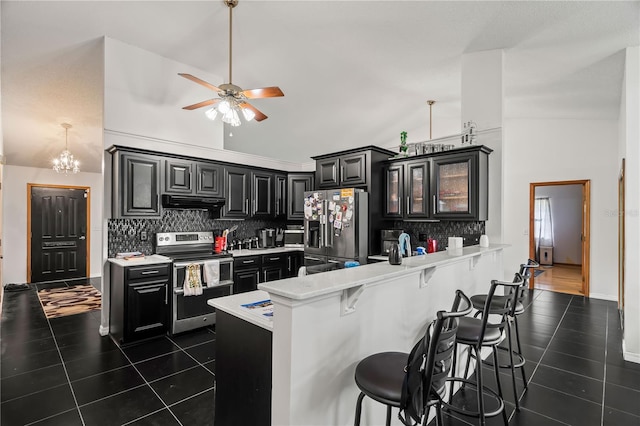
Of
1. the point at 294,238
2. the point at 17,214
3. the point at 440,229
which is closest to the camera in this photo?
the point at 440,229

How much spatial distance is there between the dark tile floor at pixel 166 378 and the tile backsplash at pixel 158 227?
1.09m

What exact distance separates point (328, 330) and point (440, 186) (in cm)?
295

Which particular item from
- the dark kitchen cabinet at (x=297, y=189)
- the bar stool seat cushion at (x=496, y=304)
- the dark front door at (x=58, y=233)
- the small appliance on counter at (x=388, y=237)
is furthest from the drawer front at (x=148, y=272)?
the dark front door at (x=58, y=233)

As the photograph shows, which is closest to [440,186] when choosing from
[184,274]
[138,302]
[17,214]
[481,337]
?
[481,337]

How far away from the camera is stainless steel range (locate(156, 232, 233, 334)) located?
3.66 meters

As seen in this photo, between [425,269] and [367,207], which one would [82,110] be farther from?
[425,269]

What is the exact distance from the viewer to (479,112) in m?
3.78

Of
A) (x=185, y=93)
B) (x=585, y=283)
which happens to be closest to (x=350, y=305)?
(x=185, y=93)

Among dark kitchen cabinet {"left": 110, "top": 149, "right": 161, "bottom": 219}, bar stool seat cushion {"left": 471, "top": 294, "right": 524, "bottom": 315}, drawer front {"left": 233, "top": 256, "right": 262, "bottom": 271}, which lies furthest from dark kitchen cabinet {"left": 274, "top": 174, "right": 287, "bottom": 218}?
bar stool seat cushion {"left": 471, "top": 294, "right": 524, "bottom": 315}

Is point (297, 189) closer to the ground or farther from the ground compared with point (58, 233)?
farther from the ground

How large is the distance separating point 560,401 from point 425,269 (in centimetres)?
159

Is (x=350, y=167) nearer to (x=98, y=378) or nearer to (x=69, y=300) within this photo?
(x=98, y=378)

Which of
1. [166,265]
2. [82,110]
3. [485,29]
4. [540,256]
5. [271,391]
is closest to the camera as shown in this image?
[271,391]

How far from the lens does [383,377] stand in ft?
4.66
